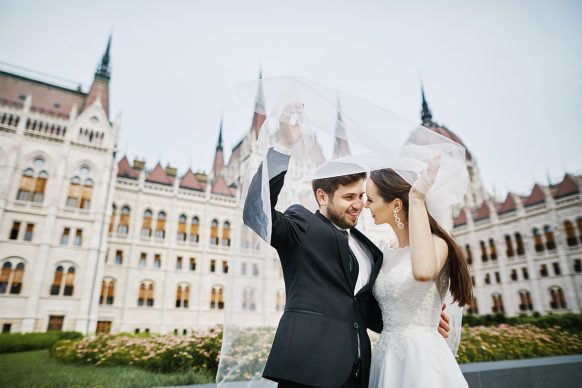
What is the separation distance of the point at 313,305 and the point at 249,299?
2.26 feet

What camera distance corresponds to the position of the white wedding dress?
1813 mm

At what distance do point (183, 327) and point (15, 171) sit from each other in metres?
15.2

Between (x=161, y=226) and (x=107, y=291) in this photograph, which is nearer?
(x=107, y=291)

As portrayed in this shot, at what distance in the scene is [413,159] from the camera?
7.61 feet

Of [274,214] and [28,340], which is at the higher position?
[274,214]

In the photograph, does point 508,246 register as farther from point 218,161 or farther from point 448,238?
point 448,238

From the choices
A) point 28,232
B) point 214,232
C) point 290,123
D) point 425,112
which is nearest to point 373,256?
point 290,123

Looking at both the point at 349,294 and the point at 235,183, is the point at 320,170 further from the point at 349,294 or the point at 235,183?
the point at 235,183

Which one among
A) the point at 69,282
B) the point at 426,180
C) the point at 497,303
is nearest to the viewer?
the point at 426,180

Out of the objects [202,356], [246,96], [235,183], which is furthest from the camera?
[235,183]

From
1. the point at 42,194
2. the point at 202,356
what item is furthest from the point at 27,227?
the point at 202,356

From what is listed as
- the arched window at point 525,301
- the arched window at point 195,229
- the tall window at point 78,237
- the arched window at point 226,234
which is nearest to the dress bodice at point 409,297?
the tall window at point 78,237

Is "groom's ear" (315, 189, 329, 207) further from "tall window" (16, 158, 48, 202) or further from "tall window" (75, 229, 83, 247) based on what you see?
"tall window" (16, 158, 48, 202)

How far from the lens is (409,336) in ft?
6.39
